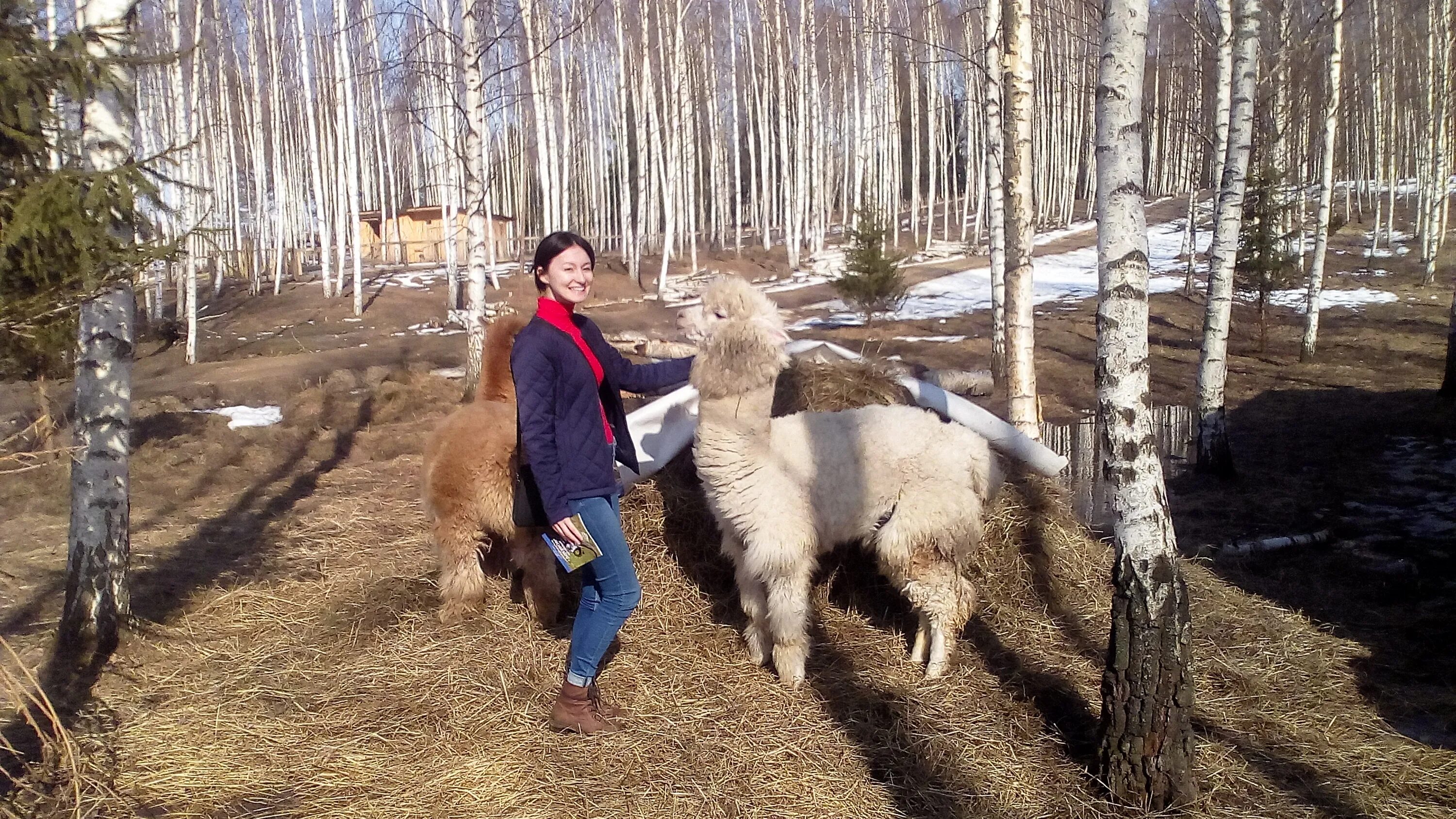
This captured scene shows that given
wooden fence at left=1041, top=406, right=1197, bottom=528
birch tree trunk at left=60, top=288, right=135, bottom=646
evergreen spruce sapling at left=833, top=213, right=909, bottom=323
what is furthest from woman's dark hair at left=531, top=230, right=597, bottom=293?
evergreen spruce sapling at left=833, top=213, right=909, bottom=323

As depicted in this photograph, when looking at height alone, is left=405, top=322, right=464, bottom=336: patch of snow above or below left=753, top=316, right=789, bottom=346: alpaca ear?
below

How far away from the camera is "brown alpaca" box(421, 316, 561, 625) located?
15.6ft

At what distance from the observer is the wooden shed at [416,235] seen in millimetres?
38406

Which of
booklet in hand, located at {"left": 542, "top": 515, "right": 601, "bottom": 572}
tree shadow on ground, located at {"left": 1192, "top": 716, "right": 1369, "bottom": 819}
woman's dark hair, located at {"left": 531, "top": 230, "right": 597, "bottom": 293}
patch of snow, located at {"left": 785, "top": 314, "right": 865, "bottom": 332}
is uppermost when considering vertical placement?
woman's dark hair, located at {"left": 531, "top": 230, "right": 597, "bottom": 293}

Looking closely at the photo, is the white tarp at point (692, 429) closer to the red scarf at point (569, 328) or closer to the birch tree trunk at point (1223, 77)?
the red scarf at point (569, 328)

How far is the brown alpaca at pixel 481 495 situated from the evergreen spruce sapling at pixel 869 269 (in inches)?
522

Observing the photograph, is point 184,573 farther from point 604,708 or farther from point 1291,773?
point 1291,773

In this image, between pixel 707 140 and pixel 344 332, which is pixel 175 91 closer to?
pixel 344 332

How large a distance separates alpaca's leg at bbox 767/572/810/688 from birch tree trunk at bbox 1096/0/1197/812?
1.36 m

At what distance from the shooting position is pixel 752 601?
14.4 feet

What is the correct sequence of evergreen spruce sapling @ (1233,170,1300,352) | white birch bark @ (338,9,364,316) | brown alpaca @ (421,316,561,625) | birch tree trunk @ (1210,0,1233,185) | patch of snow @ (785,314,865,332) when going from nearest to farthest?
brown alpaca @ (421,316,561,625) < birch tree trunk @ (1210,0,1233,185) < evergreen spruce sapling @ (1233,170,1300,352) < patch of snow @ (785,314,865,332) < white birch bark @ (338,9,364,316)

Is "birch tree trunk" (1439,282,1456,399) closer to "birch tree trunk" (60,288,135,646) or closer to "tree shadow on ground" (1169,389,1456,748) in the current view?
"tree shadow on ground" (1169,389,1456,748)

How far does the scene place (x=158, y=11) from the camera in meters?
19.3

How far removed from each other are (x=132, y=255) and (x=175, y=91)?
19.7m
